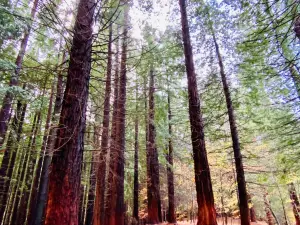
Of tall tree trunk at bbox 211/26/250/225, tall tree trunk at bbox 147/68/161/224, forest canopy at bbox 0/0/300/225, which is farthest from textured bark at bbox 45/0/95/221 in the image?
tall tree trunk at bbox 147/68/161/224

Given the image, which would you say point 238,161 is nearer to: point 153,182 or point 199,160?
point 199,160

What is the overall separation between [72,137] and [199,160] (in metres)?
3.84

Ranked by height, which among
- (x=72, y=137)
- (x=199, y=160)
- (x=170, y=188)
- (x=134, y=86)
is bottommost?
(x=170, y=188)

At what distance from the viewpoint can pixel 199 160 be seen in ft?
18.8

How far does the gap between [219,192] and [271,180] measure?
146 inches

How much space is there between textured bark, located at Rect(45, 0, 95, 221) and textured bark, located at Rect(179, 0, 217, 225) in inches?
136

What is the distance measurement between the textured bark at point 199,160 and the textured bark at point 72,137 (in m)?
3.46

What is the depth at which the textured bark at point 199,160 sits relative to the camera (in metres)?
5.16

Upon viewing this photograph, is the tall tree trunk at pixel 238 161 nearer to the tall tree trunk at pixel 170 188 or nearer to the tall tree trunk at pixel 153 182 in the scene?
the tall tree trunk at pixel 153 182

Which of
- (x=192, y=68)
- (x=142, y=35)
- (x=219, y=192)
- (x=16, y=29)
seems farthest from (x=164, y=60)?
(x=219, y=192)

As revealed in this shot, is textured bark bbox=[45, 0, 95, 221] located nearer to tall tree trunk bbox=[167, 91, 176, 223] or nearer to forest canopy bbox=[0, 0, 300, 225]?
forest canopy bbox=[0, 0, 300, 225]

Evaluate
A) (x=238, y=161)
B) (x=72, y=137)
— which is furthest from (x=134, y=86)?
(x=238, y=161)

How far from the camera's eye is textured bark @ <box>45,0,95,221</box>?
2715 millimetres

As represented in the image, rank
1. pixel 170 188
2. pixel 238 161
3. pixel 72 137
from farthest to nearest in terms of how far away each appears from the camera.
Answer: pixel 170 188, pixel 238 161, pixel 72 137
